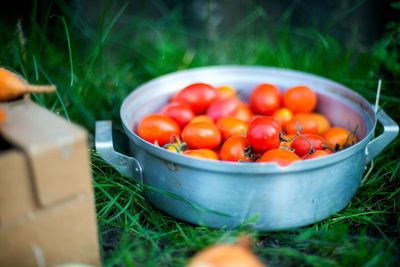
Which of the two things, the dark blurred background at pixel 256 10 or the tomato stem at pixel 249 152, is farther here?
the dark blurred background at pixel 256 10

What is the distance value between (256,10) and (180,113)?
1.52 m

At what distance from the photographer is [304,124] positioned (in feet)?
5.52

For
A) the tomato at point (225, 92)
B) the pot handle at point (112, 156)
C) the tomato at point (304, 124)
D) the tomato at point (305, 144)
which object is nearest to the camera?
the pot handle at point (112, 156)

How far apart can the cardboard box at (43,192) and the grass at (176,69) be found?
23 centimetres

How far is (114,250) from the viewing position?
1289 millimetres

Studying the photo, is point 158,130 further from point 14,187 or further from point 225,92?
point 14,187

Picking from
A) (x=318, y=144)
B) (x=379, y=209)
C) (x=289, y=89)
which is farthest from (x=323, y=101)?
(x=379, y=209)

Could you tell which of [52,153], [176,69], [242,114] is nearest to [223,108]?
[242,114]

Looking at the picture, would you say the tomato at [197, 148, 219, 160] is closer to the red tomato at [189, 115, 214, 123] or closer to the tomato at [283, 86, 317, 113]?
the red tomato at [189, 115, 214, 123]

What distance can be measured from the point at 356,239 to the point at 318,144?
0.39 m

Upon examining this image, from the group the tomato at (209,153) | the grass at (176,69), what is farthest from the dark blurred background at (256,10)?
the tomato at (209,153)

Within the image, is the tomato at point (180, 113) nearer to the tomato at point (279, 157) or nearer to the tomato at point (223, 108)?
the tomato at point (223, 108)

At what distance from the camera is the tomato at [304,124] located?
1.67m

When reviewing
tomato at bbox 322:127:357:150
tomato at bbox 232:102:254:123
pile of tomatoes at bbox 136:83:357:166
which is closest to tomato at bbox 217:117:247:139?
pile of tomatoes at bbox 136:83:357:166
